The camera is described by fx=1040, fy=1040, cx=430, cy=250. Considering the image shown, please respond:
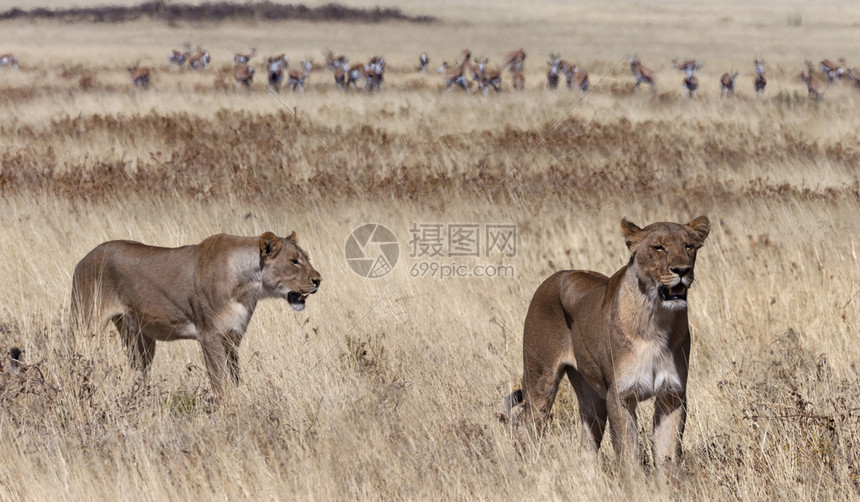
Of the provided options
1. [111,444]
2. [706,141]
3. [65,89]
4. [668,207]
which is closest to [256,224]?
[668,207]

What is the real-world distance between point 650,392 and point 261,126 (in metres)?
13.1

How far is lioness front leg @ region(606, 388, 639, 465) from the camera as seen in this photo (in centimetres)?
422

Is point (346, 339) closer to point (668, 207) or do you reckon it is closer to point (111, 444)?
point (111, 444)

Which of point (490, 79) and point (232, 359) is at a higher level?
point (490, 79)

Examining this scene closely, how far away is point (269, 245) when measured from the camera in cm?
602

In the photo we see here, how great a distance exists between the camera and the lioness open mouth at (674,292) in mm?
4086

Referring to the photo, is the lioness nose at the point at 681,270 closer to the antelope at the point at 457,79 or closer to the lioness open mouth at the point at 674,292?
the lioness open mouth at the point at 674,292

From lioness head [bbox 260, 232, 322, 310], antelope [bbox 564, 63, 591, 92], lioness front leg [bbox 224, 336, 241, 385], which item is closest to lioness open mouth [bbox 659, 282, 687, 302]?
lioness head [bbox 260, 232, 322, 310]

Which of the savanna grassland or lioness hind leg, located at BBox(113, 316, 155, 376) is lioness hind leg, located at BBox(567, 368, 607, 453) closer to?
the savanna grassland

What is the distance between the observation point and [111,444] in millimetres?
4785

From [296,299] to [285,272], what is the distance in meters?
0.20

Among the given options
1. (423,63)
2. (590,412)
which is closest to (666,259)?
(590,412)

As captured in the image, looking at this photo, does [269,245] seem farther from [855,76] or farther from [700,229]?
[855,76]

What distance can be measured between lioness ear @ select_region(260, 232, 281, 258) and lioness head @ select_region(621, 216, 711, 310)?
239 centimetres
